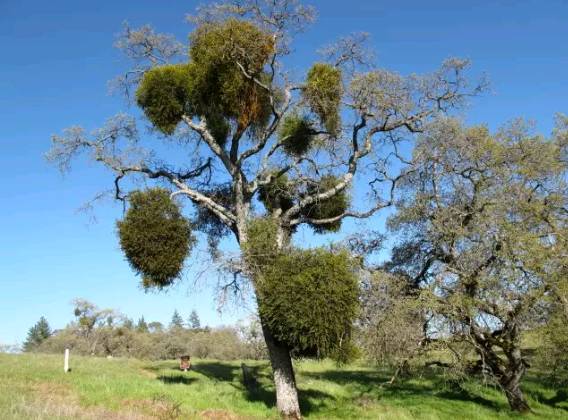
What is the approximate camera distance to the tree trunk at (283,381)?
14.5 m

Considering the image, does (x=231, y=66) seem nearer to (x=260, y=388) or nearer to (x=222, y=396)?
(x=222, y=396)

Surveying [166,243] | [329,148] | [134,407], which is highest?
[329,148]

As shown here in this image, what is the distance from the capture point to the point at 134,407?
12680 millimetres

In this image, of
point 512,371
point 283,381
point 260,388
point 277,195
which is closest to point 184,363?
point 260,388

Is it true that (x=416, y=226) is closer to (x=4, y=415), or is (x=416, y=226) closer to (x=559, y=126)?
(x=559, y=126)

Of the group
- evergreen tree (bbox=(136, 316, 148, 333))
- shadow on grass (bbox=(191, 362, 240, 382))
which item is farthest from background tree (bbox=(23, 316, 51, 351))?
shadow on grass (bbox=(191, 362, 240, 382))

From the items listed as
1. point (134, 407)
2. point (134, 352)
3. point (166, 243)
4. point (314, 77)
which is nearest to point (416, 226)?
point (314, 77)

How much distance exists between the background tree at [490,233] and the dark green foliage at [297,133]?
3.71 metres

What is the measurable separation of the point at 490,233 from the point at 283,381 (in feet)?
26.7

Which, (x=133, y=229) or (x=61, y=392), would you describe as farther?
(x=133, y=229)

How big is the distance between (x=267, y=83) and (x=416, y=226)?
7.91 meters

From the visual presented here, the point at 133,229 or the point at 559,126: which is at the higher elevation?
the point at 559,126

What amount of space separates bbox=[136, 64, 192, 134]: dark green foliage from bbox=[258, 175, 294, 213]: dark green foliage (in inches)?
156

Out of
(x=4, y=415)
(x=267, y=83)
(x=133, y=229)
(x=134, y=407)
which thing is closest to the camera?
(x=4, y=415)
